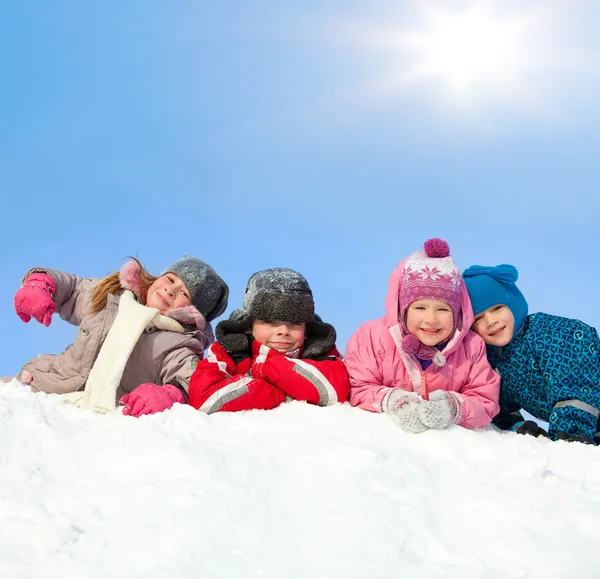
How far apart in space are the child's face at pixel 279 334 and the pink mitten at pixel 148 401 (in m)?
0.66

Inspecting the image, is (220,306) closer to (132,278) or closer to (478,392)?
(132,278)

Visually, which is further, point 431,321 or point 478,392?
point 478,392

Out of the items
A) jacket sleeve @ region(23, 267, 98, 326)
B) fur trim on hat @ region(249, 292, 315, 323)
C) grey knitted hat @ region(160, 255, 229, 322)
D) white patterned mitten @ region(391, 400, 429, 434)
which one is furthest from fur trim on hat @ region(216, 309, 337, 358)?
jacket sleeve @ region(23, 267, 98, 326)

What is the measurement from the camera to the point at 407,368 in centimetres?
354

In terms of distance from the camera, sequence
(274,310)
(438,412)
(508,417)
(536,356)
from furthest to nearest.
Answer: (508,417) → (536,356) → (274,310) → (438,412)

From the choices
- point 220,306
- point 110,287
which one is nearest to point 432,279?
point 220,306

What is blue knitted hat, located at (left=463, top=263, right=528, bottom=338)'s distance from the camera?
3.91 meters

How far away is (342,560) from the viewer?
6.44ft

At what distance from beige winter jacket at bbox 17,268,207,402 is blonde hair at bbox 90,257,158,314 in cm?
5

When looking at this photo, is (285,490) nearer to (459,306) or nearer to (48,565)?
(48,565)

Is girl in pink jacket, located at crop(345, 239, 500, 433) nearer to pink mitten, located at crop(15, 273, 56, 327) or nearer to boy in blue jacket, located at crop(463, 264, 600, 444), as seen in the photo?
boy in blue jacket, located at crop(463, 264, 600, 444)

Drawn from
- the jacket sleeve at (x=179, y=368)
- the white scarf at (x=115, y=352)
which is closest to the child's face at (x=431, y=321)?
the jacket sleeve at (x=179, y=368)

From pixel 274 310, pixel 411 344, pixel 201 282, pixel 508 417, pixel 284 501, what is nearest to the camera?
pixel 284 501

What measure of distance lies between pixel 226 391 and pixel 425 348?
3.94 ft
